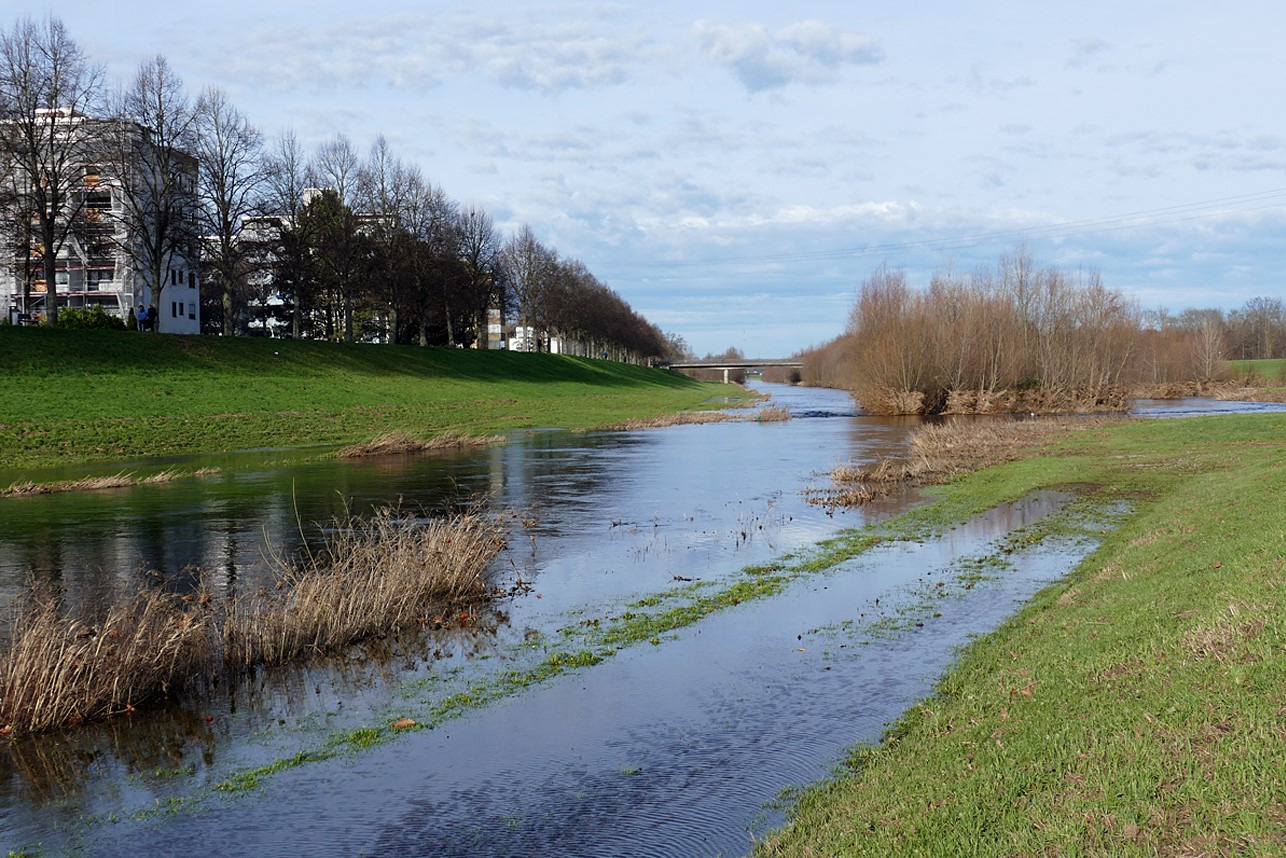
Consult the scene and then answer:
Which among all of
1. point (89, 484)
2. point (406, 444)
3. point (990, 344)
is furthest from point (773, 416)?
point (89, 484)

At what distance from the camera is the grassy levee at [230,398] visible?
123ft

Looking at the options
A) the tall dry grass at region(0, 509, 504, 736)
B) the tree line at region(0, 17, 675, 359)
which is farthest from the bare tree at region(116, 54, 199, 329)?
the tall dry grass at region(0, 509, 504, 736)

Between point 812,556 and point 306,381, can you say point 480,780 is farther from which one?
point 306,381

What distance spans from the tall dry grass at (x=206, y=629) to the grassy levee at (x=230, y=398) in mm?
23317

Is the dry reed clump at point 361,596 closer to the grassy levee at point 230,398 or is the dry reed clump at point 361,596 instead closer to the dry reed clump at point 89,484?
the dry reed clump at point 89,484

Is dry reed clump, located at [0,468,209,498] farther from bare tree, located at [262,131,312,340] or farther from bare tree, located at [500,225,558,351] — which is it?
bare tree, located at [500,225,558,351]

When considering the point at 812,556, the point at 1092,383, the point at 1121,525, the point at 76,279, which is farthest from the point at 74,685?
the point at 76,279

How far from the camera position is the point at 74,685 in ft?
→ 33.3

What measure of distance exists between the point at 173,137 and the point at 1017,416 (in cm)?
5301

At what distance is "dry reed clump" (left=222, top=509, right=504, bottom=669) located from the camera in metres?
12.3

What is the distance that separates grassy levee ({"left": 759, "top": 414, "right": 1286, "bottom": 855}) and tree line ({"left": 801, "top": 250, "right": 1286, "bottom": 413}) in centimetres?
5389

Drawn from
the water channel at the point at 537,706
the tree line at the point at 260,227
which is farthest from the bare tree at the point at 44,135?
the water channel at the point at 537,706

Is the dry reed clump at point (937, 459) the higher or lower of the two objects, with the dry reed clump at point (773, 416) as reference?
lower

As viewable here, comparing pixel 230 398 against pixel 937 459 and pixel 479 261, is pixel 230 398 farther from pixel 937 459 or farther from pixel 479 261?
pixel 479 261
